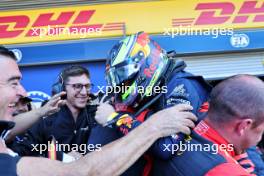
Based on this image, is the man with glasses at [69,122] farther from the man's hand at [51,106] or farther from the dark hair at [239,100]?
the dark hair at [239,100]

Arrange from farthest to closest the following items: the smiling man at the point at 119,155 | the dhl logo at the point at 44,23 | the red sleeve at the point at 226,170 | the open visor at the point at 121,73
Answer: the dhl logo at the point at 44,23, the open visor at the point at 121,73, the smiling man at the point at 119,155, the red sleeve at the point at 226,170

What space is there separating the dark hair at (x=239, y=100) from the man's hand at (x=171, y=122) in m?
0.11

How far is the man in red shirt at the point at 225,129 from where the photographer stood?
1418 mm

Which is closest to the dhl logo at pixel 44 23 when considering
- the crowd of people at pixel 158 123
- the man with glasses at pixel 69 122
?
the man with glasses at pixel 69 122

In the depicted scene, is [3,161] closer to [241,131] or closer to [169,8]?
[241,131]

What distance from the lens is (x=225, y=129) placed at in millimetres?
1494

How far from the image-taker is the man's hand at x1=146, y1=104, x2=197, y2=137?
1.46 metres

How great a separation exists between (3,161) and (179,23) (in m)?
4.25

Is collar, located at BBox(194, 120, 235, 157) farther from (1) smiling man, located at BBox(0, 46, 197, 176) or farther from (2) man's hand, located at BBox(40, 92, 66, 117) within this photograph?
(2) man's hand, located at BBox(40, 92, 66, 117)

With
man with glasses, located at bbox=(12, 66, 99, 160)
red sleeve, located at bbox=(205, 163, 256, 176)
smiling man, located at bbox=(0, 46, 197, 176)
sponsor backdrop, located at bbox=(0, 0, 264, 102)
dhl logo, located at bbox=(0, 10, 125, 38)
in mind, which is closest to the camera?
red sleeve, located at bbox=(205, 163, 256, 176)

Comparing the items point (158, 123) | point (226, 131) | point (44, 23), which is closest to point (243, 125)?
point (226, 131)

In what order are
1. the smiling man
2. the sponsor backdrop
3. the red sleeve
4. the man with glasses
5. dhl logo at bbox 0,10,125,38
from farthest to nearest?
dhl logo at bbox 0,10,125,38 → the sponsor backdrop → the man with glasses → the smiling man → the red sleeve

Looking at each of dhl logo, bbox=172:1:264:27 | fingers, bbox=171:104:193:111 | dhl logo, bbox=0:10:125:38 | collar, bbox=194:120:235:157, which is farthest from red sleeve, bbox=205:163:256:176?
dhl logo, bbox=0:10:125:38

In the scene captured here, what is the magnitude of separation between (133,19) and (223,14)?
3.65 feet
